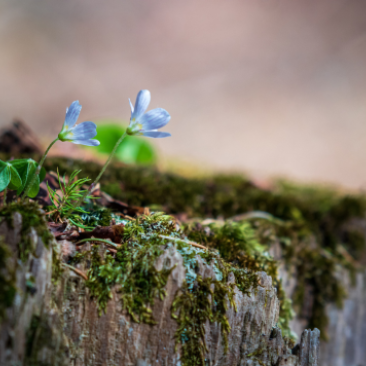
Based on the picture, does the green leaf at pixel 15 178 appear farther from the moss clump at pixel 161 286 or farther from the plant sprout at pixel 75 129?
the moss clump at pixel 161 286

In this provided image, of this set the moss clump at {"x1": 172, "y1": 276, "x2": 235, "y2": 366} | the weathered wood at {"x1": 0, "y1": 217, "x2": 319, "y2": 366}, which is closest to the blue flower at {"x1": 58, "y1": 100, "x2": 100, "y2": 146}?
the weathered wood at {"x1": 0, "y1": 217, "x2": 319, "y2": 366}

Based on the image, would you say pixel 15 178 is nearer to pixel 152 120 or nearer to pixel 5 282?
pixel 5 282

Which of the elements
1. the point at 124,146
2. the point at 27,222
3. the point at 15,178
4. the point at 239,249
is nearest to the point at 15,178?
the point at 15,178

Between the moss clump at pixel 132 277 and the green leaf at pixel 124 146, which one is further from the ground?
the green leaf at pixel 124 146

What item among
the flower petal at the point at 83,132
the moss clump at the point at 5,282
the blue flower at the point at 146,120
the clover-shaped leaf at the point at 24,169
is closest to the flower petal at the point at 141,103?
the blue flower at the point at 146,120

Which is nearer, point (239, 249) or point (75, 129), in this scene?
point (75, 129)

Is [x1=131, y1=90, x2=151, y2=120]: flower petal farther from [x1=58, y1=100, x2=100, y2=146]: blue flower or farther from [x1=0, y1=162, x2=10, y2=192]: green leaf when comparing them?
[x1=0, y1=162, x2=10, y2=192]: green leaf

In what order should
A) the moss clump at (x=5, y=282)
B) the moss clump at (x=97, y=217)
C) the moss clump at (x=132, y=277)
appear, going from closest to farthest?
the moss clump at (x=5, y=282) < the moss clump at (x=132, y=277) < the moss clump at (x=97, y=217)
